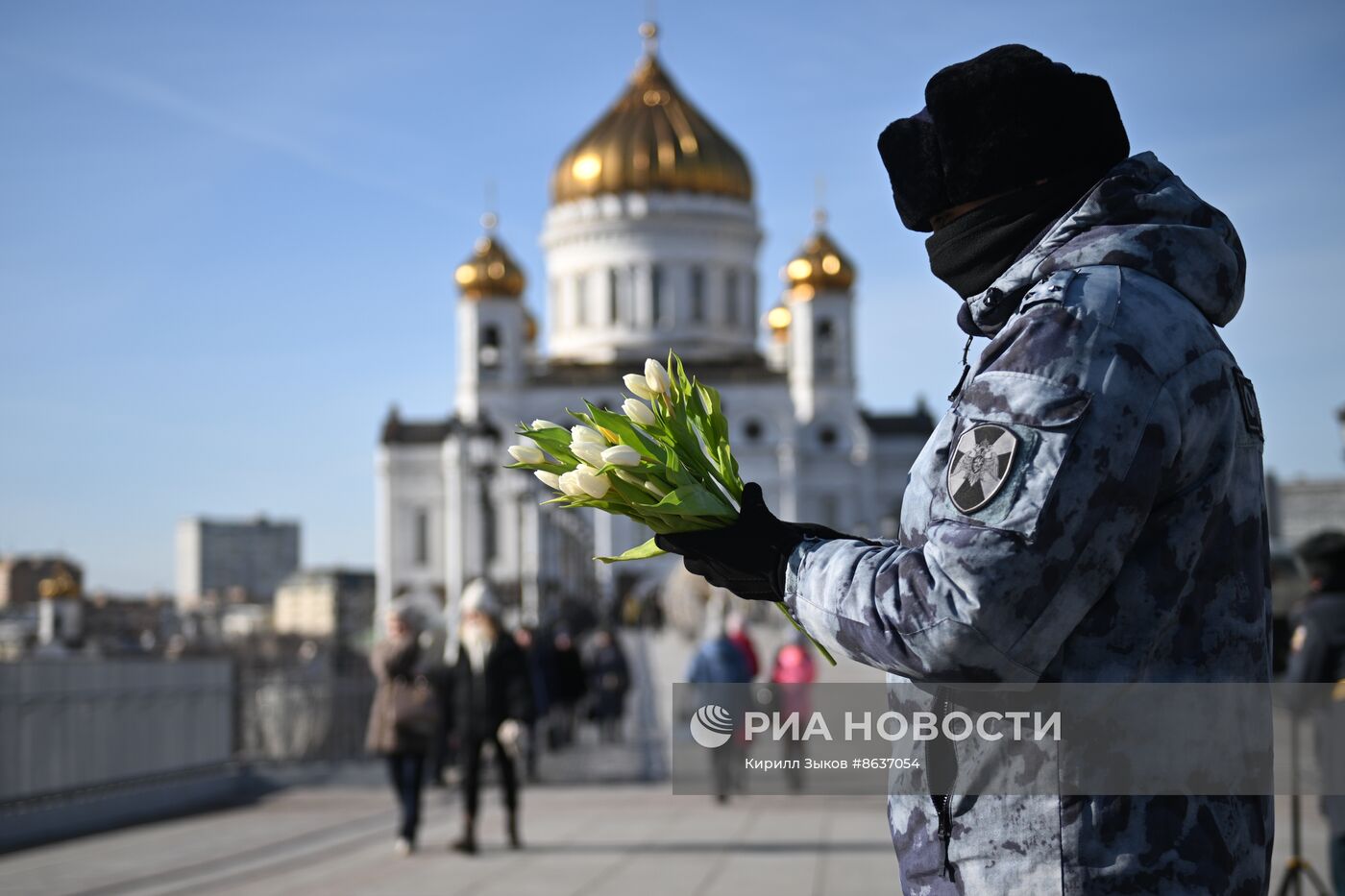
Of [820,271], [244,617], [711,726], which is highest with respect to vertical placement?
[820,271]

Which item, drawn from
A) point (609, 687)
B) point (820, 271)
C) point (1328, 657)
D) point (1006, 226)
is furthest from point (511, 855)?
point (820, 271)

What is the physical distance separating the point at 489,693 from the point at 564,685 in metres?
8.52

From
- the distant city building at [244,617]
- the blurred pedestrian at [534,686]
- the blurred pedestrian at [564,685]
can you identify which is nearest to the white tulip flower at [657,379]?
the blurred pedestrian at [534,686]

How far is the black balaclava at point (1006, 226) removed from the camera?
2545mm

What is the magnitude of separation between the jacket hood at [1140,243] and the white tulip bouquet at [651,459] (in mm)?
501

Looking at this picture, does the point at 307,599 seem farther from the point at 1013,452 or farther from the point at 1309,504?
the point at 1013,452

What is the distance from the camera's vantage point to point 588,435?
9.00ft

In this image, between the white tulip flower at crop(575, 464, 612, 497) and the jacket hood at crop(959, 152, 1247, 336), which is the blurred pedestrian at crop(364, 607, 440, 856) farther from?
the jacket hood at crop(959, 152, 1247, 336)

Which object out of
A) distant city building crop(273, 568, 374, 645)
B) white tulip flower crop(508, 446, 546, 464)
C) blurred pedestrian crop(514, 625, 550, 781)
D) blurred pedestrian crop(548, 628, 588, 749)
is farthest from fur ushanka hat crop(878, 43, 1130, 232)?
distant city building crop(273, 568, 374, 645)

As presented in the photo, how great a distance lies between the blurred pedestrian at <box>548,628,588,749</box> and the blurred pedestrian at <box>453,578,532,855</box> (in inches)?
307

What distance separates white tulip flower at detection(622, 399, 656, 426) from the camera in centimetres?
280

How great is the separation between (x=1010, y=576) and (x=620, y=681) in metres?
19.6

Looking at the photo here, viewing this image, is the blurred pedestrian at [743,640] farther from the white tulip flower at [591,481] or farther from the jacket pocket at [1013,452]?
the jacket pocket at [1013,452]

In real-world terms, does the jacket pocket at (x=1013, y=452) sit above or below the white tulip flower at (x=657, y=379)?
below
